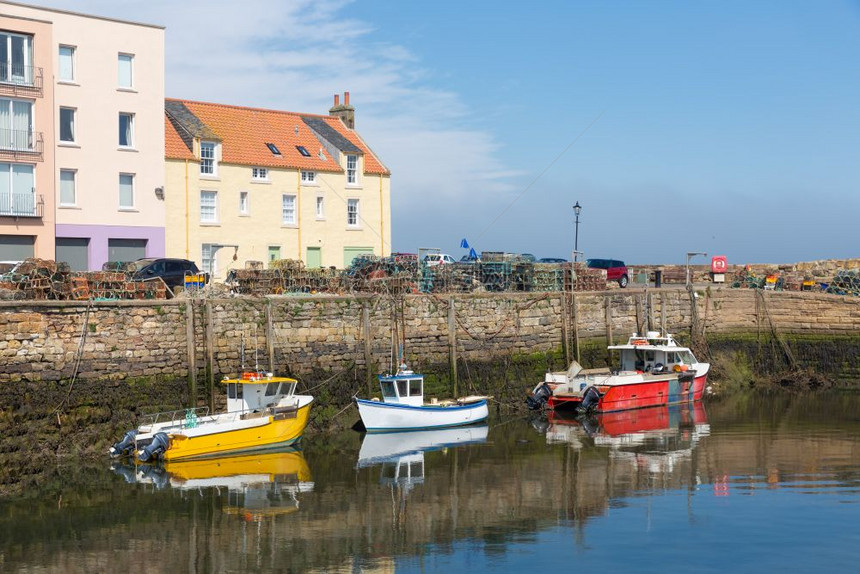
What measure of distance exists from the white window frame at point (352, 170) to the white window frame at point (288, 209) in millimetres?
2926

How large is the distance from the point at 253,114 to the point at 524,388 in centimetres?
2000

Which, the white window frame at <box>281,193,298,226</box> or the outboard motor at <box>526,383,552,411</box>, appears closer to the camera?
the outboard motor at <box>526,383,552,411</box>

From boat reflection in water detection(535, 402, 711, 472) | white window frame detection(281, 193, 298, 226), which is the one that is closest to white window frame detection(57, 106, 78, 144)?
white window frame detection(281, 193, 298, 226)

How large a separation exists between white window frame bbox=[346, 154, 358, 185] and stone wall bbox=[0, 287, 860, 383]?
594 inches

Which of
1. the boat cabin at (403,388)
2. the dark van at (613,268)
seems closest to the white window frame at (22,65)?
the boat cabin at (403,388)

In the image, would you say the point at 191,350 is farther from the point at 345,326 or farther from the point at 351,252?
the point at 351,252

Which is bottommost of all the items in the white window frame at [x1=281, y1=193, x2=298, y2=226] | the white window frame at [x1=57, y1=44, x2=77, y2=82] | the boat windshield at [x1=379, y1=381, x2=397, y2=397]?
the boat windshield at [x1=379, y1=381, x2=397, y2=397]

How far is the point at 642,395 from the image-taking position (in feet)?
95.7

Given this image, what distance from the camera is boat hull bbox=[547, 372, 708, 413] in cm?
2811

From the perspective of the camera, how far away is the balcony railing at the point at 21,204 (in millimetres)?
32531

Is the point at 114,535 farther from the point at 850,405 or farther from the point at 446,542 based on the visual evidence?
the point at 850,405

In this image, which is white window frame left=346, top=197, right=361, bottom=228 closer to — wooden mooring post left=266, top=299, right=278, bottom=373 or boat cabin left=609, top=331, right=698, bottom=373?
boat cabin left=609, top=331, right=698, bottom=373

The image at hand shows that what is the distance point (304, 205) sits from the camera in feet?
138

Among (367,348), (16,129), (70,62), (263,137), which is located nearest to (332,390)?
(367,348)
